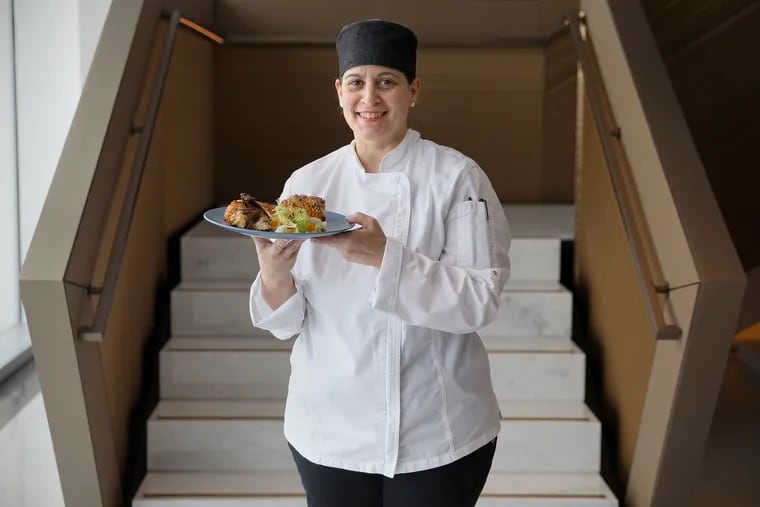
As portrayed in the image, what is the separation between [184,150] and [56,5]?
1091mm

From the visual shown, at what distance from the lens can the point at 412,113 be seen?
204 inches

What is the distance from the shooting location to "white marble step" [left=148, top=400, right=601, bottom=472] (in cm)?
335

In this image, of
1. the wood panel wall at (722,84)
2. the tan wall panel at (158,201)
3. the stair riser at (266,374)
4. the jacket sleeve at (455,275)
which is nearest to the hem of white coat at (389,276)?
the jacket sleeve at (455,275)

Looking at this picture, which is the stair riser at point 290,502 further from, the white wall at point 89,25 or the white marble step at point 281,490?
the white wall at point 89,25

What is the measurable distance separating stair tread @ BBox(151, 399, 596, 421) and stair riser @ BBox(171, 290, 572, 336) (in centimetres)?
32

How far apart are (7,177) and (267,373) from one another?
2.01 metres

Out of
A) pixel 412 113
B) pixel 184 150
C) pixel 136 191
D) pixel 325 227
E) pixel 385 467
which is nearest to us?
pixel 325 227

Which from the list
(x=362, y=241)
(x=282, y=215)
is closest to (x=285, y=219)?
(x=282, y=215)

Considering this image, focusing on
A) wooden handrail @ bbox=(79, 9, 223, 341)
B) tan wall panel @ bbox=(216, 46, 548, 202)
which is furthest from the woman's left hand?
tan wall panel @ bbox=(216, 46, 548, 202)

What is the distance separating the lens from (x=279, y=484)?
3.25 m

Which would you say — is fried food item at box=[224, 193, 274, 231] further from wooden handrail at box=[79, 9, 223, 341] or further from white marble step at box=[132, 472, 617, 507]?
white marble step at box=[132, 472, 617, 507]

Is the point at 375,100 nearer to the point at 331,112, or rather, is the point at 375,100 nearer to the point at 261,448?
the point at 261,448

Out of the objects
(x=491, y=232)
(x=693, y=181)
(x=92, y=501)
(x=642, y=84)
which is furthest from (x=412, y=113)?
(x=491, y=232)

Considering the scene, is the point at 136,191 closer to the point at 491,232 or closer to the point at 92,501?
the point at 92,501
